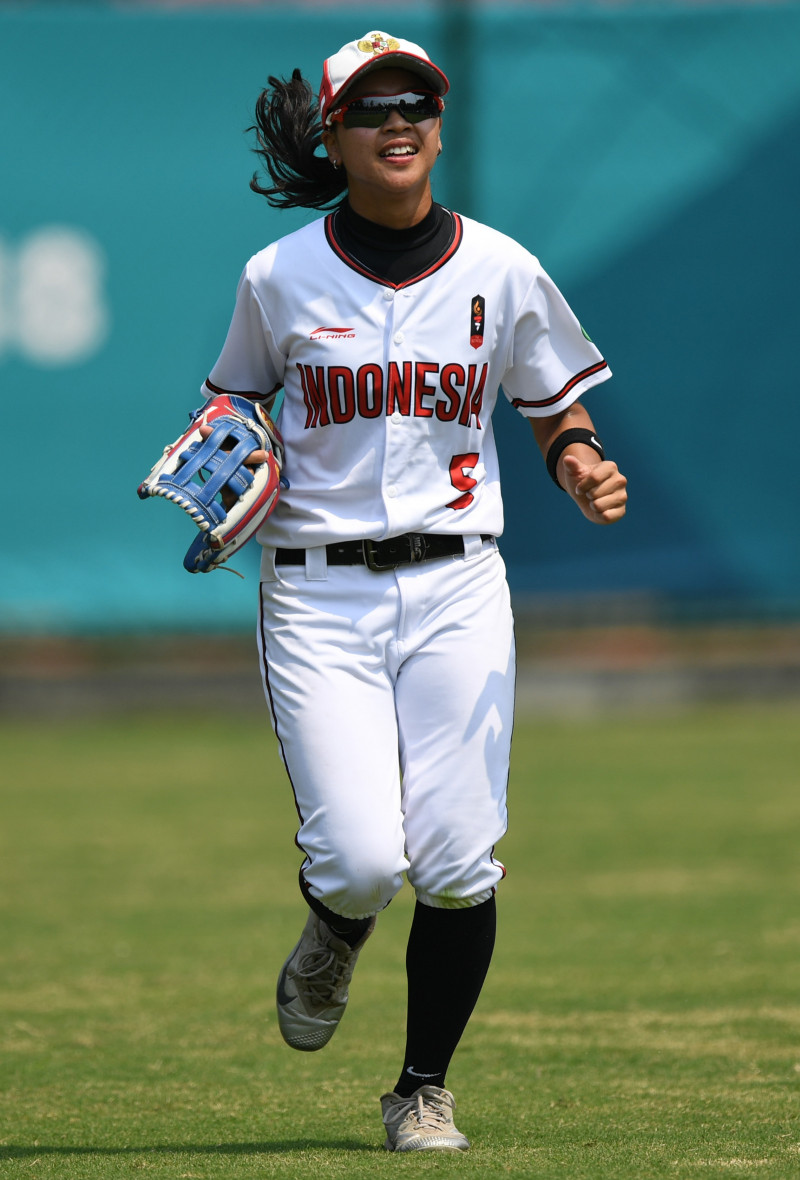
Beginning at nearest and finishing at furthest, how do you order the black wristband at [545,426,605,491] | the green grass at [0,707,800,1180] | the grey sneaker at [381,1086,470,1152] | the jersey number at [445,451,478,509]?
the grey sneaker at [381,1086,470,1152], the green grass at [0,707,800,1180], the jersey number at [445,451,478,509], the black wristband at [545,426,605,491]

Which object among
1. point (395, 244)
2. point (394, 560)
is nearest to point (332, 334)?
point (395, 244)

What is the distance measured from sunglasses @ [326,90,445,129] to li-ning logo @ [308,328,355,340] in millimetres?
441

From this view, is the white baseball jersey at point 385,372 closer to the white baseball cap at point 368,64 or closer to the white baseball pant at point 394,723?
the white baseball pant at point 394,723

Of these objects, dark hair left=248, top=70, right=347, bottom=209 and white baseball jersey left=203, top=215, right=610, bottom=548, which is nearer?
white baseball jersey left=203, top=215, right=610, bottom=548

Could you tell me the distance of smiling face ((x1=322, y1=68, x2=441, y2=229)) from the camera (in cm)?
369

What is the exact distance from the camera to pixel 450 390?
147 inches

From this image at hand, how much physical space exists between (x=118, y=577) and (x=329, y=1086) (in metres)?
6.86

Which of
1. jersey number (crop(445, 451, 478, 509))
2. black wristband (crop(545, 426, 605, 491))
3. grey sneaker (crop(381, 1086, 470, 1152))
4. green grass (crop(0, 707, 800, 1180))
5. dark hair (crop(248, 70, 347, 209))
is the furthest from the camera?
dark hair (crop(248, 70, 347, 209))

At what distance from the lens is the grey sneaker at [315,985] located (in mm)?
3754

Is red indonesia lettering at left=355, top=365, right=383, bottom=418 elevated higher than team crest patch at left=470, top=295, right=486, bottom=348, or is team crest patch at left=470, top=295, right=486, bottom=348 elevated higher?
team crest patch at left=470, top=295, right=486, bottom=348

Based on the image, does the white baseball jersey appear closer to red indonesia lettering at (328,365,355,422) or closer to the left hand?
red indonesia lettering at (328,365,355,422)

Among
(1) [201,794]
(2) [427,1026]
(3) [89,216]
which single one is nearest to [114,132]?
(3) [89,216]

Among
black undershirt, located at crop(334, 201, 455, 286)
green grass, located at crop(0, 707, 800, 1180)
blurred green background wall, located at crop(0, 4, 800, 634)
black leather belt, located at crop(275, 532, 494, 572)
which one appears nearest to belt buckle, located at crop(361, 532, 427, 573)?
black leather belt, located at crop(275, 532, 494, 572)

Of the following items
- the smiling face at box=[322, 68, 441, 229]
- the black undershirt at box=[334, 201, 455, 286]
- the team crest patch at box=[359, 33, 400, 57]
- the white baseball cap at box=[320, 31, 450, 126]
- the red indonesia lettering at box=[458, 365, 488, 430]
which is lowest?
the red indonesia lettering at box=[458, 365, 488, 430]
